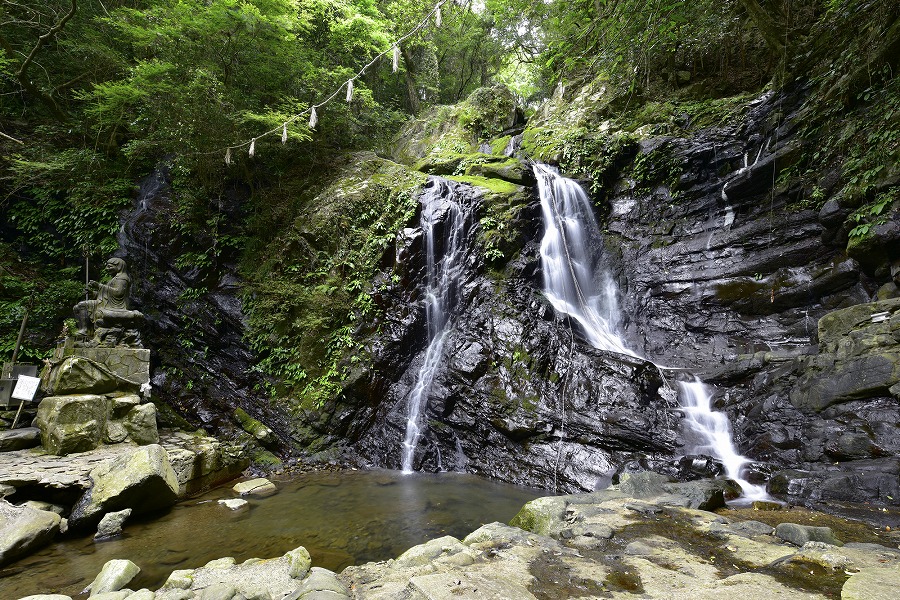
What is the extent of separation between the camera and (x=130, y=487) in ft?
17.3

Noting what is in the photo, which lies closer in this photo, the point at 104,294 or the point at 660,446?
the point at 660,446

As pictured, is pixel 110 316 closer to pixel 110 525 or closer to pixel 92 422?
pixel 92 422

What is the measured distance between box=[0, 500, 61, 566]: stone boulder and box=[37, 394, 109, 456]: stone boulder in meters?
1.83

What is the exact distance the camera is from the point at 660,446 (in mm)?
6523

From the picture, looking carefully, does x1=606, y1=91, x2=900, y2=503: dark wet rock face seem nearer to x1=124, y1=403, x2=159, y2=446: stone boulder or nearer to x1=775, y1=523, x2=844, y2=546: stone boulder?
x1=775, y1=523, x2=844, y2=546: stone boulder

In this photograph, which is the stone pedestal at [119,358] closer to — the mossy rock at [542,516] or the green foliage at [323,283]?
the green foliage at [323,283]

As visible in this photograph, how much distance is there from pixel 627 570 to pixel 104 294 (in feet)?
33.1

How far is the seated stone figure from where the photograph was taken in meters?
7.78

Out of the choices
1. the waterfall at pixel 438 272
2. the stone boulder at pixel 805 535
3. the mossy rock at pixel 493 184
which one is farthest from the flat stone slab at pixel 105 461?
the mossy rock at pixel 493 184

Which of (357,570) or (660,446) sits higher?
(660,446)

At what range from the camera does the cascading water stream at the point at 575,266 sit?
9.75 meters

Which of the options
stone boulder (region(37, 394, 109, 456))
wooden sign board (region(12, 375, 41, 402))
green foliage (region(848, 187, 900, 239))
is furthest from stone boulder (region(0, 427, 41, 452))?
green foliage (region(848, 187, 900, 239))

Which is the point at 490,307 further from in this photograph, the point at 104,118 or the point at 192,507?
the point at 104,118

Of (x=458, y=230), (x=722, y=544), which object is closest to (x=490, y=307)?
(x=458, y=230)
